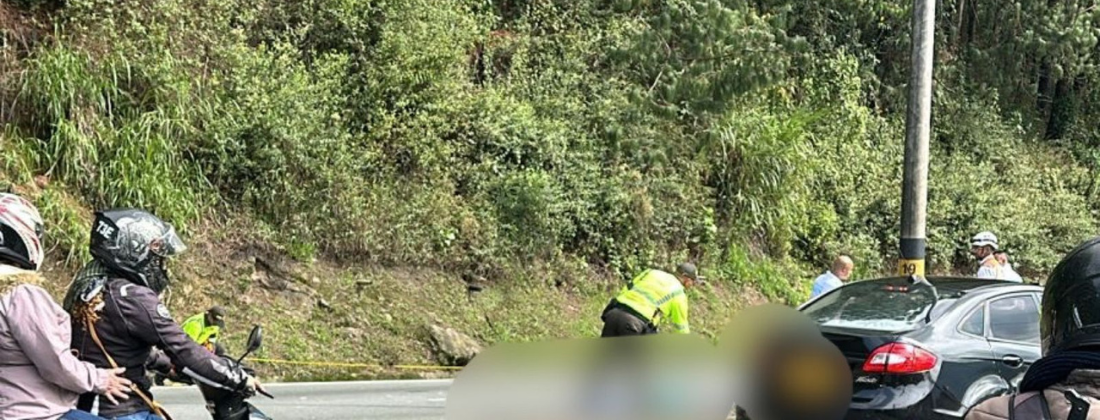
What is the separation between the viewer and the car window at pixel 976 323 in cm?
757

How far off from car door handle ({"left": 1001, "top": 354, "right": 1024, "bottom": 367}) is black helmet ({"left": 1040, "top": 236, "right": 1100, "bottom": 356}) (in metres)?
5.54

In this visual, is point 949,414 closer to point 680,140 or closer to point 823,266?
point 680,140

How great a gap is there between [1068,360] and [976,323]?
5.81 metres

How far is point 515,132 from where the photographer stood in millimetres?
16641

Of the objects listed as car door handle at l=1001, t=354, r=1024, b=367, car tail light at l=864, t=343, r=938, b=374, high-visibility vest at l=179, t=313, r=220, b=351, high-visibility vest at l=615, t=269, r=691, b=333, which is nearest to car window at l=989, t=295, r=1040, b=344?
car door handle at l=1001, t=354, r=1024, b=367

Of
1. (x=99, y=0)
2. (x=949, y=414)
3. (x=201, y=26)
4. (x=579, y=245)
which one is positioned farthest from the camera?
(x=579, y=245)

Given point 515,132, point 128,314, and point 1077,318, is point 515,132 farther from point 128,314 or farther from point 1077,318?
point 1077,318

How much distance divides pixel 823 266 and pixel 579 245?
5731 mm

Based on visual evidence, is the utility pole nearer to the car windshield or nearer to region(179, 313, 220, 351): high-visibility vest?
the car windshield

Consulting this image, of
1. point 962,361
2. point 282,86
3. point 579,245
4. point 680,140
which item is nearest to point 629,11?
point 680,140

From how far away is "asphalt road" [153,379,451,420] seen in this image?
9953mm

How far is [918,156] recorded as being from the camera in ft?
38.8

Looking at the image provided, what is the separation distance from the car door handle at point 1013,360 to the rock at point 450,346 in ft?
23.9

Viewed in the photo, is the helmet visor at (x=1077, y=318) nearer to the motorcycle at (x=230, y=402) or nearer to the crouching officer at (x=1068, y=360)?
the crouching officer at (x=1068, y=360)
